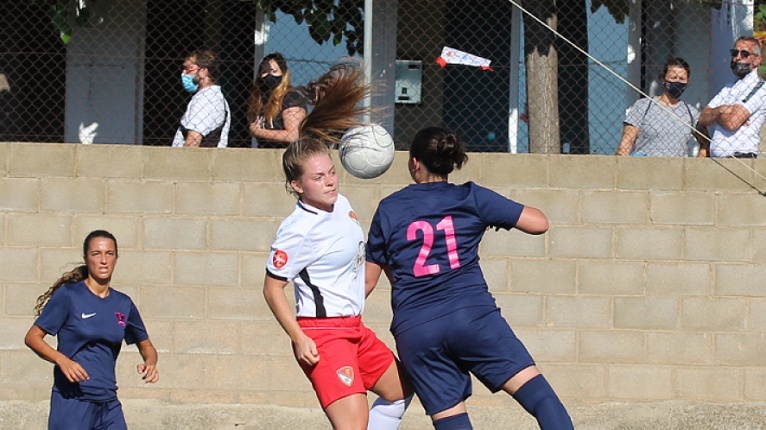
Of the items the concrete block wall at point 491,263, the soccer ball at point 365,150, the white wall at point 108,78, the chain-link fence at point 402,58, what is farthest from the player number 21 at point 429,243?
the white wall at point 108,78

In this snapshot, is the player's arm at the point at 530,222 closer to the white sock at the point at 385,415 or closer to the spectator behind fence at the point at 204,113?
the white sock at the point at 385,415

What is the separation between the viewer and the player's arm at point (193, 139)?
823 centimetres

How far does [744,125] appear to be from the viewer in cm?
809

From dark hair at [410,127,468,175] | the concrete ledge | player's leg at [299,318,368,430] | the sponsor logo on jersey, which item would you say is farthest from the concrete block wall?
player's leg at [299,318,368,430]

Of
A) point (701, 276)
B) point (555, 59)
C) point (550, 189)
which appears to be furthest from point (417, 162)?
point (555, 59)

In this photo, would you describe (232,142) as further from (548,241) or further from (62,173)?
(548,241)

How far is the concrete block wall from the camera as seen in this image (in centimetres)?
780

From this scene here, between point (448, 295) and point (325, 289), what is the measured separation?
557 millimetres

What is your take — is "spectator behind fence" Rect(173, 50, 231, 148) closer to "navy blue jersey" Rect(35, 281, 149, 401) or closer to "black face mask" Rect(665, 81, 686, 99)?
"navy blue jersey" Rect(35, 281, 149, 401)

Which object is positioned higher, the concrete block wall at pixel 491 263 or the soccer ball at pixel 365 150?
the soccer ball at pixel 365 150

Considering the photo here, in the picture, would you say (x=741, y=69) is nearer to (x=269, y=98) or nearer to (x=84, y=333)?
(x=269, y=98)

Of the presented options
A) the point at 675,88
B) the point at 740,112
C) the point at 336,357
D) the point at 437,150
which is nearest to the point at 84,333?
the point at 336,357

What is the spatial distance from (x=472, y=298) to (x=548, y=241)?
9.33ft

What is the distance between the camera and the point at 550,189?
25.8 feet
